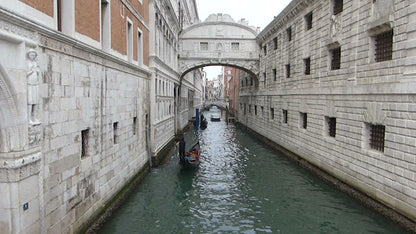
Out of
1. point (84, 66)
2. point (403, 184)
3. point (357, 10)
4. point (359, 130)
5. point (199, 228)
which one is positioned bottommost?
point (199, 228)

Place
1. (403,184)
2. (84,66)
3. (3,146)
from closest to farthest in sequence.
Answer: (3,146) < (84,66) < (403,184)

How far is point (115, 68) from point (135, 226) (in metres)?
3.97

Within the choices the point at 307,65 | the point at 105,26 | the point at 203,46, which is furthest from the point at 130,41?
the point at 203,46

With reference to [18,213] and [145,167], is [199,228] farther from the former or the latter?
[145,167]

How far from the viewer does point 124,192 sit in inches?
339

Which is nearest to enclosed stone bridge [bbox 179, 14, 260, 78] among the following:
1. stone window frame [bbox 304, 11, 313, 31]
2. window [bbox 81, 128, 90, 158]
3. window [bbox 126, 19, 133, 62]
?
stone window frame [bbox 304, 11, 313, 31]

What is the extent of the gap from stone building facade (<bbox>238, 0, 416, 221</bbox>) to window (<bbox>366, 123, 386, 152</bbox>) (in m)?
0.03

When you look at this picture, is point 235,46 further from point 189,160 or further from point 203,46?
point 189,160

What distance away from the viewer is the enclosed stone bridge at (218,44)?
2256cm

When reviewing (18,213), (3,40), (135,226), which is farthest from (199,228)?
(3,40)

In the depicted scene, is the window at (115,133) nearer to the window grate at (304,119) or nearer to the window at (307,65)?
the window grate at (304,119)

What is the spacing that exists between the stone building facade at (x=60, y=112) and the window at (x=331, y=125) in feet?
23.4

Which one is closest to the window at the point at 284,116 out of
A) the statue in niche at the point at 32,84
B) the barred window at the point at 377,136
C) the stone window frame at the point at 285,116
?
the stone window frame at the point at 285,116

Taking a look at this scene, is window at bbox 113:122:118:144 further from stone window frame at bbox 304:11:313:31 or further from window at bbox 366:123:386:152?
stone window frame at bbox 304:11:313:31
